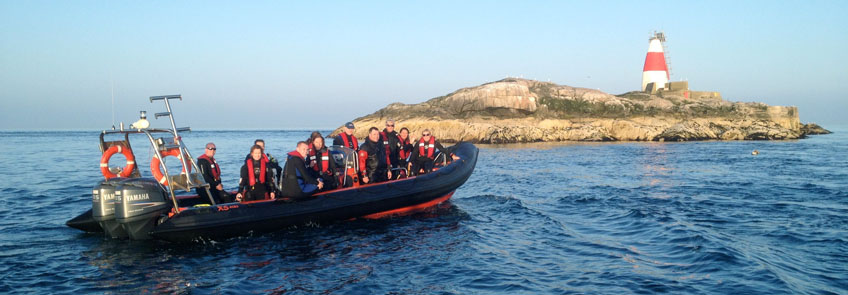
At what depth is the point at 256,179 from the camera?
8844 mm

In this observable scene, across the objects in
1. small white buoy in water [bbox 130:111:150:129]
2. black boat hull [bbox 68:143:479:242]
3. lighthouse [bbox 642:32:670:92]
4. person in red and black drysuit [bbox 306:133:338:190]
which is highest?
lighthouse [bbox 642:32:670:92]

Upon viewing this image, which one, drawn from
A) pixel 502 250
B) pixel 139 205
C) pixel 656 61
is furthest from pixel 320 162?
pixel 656 61

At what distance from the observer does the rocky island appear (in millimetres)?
38344

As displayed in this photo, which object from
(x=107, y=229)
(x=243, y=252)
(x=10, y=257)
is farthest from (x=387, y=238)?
(x=10, y=257)

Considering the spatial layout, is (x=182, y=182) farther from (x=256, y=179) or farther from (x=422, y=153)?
(x=422, y=153)

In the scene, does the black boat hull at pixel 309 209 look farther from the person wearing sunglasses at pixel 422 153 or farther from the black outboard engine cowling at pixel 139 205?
the person wearing sunglasses at pixel 422 153

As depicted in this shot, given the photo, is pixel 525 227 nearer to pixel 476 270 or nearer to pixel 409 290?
pixel 476 270

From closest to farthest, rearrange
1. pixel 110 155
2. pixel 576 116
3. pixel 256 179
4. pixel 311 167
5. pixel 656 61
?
pixel 110 155
pixel 256 179
pixel 311 167
pixel 576 116
pixel 656 61

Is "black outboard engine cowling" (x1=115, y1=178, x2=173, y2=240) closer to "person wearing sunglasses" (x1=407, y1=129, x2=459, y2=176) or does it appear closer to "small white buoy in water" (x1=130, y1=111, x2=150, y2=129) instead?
→ "small white buoy in water" (x1=130, y1=111, x2=150, y2=129)

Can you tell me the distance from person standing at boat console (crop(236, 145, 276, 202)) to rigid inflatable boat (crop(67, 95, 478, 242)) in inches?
15.7

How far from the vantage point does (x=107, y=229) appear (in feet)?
26.2

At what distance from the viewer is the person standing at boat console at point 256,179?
874 centimetres

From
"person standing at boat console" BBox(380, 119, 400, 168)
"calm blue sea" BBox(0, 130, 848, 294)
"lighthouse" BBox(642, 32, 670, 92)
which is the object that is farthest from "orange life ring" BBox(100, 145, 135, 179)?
"lighthouse" BBox(642, 32, 670, 92)

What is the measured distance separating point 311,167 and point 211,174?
1.61m
